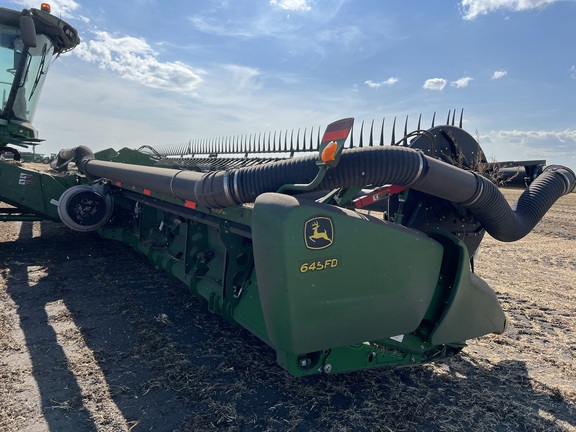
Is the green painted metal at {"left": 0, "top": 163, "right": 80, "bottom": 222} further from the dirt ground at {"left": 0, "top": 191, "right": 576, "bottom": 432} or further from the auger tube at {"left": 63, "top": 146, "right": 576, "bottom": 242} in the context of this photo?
the auger tube at {"left": 63, "top": 146, "right": 576, "bottom": 242}

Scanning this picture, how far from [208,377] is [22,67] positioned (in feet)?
20.4

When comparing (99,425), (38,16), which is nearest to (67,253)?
(38,16)

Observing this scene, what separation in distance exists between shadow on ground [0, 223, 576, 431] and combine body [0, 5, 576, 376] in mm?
231

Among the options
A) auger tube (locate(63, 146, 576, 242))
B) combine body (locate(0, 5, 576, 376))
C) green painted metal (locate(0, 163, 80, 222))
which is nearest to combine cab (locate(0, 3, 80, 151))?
green painted metal (locate(0, 163, 80, 222))

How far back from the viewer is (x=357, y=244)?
6.81 ft

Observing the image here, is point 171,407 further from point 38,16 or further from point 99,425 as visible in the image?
point 38,16

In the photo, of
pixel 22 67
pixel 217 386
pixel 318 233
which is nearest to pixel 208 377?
pixel 217 386

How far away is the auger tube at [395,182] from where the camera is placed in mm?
2137

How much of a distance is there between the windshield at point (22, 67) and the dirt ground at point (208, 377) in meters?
3.63

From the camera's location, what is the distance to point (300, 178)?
228 centimetres

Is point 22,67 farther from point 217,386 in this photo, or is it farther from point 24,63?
point 217,386

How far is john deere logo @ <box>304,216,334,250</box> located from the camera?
6.45 ft

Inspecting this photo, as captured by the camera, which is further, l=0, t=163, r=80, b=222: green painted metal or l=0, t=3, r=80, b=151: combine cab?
l=0, t=3, r=80, b=151: combine cab

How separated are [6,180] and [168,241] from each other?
2.46 m
